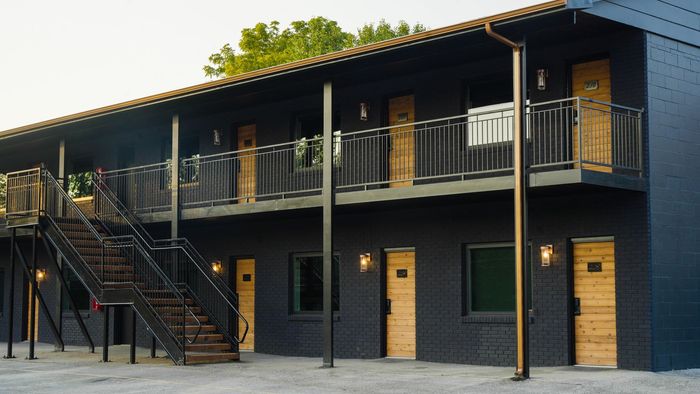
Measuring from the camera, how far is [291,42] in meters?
40.6

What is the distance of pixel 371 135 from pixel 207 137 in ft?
17.1

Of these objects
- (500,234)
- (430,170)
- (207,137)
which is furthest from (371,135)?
(207,137)

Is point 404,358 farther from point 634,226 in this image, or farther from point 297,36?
point 297,36

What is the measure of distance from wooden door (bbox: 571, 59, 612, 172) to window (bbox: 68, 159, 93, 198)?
592 inches

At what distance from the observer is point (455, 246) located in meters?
17.6

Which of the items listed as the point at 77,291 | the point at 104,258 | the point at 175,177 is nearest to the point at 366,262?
the point at 175,177

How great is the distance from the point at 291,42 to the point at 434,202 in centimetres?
2456

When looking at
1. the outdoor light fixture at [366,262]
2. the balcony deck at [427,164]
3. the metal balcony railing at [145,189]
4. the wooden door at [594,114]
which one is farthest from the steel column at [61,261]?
the wooden door at [594,114]

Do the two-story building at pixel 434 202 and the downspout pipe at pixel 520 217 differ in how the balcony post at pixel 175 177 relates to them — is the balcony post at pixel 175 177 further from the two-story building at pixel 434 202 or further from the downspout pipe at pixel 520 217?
the downspout pipe at pixel 520 217

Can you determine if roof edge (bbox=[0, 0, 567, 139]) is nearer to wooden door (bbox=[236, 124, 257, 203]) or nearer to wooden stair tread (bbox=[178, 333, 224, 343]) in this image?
wooden door (bbox=[236, 124, 257, 203])

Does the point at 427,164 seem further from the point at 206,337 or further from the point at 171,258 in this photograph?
the point at 171,258

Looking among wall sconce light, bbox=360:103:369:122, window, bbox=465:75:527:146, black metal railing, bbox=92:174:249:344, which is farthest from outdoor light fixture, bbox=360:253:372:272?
window, bbox=465:75:527:146

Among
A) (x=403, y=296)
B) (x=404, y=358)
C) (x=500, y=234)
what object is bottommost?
(x=404, y=358)

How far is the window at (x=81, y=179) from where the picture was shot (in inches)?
1045
